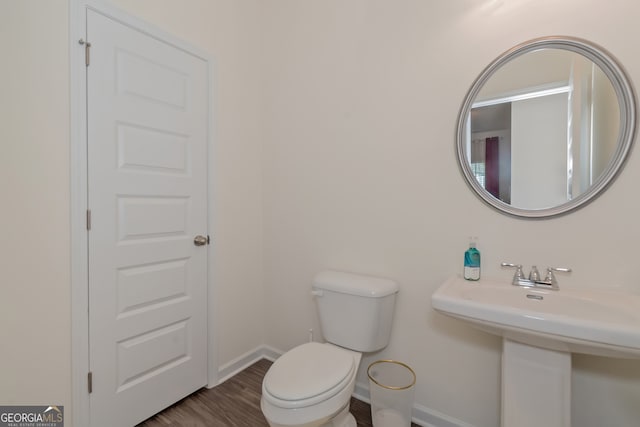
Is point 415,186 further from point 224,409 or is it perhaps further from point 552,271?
point 224,409

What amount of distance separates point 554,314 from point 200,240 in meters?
1.71

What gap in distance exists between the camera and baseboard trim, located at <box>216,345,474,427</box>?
152cm

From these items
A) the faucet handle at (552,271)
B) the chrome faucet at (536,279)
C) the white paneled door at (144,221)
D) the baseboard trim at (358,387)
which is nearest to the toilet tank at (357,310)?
the baseboard trim at (358,387)

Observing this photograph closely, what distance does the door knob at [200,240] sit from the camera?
1.80 metres

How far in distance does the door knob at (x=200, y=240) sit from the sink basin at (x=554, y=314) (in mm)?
1345

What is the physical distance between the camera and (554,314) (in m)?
0.97

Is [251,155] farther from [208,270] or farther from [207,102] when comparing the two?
[208,270]

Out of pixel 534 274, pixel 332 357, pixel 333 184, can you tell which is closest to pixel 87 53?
pixel 333 184

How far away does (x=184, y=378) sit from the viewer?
5.80ft

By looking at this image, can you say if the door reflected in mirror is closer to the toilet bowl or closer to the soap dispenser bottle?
the soap dispenser bottle

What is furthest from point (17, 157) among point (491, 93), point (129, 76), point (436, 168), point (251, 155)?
point (491, 93)

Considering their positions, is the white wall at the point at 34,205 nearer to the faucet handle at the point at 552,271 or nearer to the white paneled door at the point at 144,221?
the white paneled door at the point at 144,221

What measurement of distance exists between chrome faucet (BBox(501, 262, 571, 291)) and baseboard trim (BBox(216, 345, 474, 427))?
77 cm

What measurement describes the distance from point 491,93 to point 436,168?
404mm
